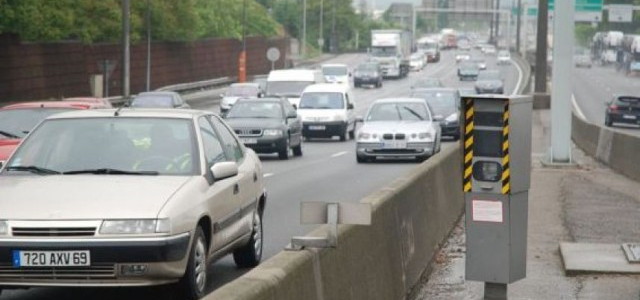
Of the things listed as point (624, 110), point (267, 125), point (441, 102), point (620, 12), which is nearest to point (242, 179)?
point (267, 125)

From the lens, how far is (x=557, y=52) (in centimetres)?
2847

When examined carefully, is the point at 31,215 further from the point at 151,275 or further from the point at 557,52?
the point at 557,52

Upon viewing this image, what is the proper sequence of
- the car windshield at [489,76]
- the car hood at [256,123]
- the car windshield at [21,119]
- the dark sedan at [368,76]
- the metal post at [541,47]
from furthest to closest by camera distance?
the dark sedan at [368,76] < the car windshield at [489,76] < the metal post at [541,47] < the car hood at [256,123] < the car windshield at [21,119]

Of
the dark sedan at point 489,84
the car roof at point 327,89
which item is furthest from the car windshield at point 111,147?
the dark sedan at point 489,84

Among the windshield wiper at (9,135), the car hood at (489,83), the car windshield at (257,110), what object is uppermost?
the windshield wiper at (9,135)

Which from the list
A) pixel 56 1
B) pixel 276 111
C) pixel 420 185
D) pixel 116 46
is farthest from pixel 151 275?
pixel 116 46

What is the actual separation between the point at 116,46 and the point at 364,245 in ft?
206

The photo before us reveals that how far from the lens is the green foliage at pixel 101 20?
186 ft

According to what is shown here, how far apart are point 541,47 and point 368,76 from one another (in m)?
33.9

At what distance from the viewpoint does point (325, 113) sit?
136 feet

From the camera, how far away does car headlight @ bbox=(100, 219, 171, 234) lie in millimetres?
9297

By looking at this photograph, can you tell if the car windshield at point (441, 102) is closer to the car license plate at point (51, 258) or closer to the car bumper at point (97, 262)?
the car bumper at point (97, 262)

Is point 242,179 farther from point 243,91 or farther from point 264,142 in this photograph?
point 243,91

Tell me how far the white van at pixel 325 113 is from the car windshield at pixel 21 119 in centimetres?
2182
